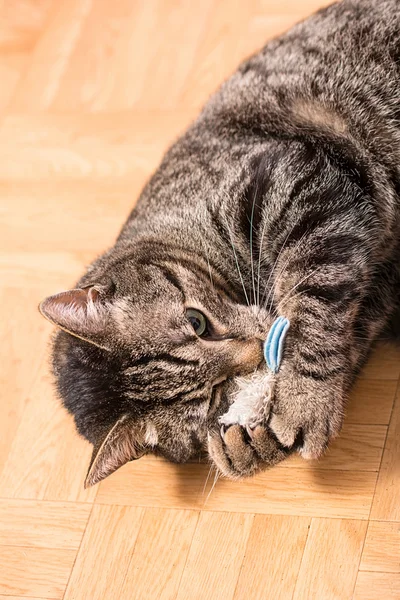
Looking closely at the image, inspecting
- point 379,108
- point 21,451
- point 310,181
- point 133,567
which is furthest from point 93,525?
point 379,108

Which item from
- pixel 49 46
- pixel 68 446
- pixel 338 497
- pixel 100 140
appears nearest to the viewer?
pixel 338 497

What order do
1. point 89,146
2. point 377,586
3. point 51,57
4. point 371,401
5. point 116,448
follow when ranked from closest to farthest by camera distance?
point 377,586 < point 116,448 < point 371,401 < point 89,146 < point 51,57

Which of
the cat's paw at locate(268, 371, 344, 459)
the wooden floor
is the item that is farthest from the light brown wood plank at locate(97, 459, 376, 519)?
the cat's paw at locate(268, 371, 344, 459)

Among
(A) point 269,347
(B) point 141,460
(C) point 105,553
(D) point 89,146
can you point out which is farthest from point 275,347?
(D) point 89,146

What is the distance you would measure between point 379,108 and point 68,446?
3.54ft

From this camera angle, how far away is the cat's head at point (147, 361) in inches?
67.9

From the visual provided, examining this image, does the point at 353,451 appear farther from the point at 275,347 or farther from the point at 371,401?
the point at 275,347

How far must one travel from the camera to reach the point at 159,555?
5.91 ft

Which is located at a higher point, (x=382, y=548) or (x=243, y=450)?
(x=243, y=450)

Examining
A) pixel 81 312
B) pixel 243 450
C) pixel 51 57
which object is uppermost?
pixel 51 57

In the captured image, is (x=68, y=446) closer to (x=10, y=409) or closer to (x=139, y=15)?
(x=10, y=409)

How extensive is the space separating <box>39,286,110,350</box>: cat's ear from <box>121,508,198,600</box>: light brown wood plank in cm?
42

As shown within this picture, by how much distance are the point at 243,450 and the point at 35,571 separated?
0.56 metres

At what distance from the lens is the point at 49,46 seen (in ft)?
10.5
